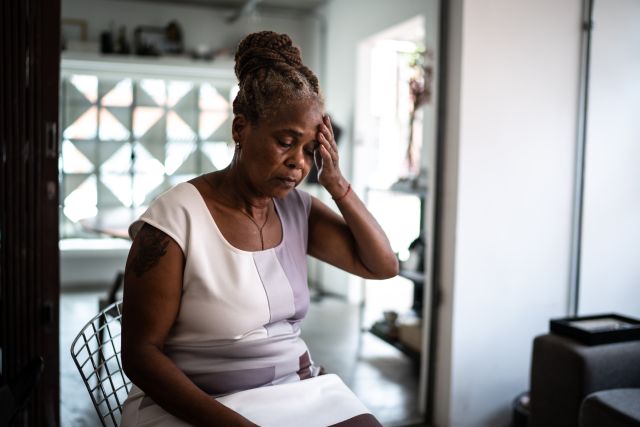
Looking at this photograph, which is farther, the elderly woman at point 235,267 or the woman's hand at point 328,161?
the woman's hand at point 328,161

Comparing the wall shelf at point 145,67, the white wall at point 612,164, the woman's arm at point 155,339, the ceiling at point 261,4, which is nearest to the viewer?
the woman's arm at point 155,339

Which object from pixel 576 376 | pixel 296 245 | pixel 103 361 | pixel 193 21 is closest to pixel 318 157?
pixel 296 245

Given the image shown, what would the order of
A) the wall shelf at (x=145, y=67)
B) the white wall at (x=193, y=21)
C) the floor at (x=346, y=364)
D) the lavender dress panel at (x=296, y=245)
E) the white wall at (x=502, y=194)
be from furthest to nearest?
the white wall at (x=193, y=21)
the wall shelf at (x=145, y=67)
the floor at (x=346, y=364)
the white wall at (x=502, y=194)
the lavender dress panel at (x=296, y=245)

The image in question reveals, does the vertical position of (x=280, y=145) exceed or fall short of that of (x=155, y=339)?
it exceeds it

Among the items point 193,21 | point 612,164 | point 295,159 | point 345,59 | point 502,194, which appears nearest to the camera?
point 295,159

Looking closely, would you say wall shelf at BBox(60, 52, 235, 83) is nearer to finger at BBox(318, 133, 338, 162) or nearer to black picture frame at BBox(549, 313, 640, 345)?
black picture frame at BBox(549, 313, 640, 345)

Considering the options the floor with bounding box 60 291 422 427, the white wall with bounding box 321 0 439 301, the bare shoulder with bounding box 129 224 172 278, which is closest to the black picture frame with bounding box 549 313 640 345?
the floor with bounding box 60 291 422 427

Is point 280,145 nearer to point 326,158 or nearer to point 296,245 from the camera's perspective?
point 326,158

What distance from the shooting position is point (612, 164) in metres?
3.20

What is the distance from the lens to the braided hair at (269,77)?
1.37 meters

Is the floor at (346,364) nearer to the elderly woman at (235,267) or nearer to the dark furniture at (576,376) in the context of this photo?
the dark furniture at (576,376)

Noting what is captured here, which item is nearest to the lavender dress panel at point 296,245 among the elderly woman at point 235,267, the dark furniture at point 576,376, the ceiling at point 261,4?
the elderly woman at point 235,267

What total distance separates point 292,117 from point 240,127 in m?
0.13

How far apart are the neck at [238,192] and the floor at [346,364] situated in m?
2.02
